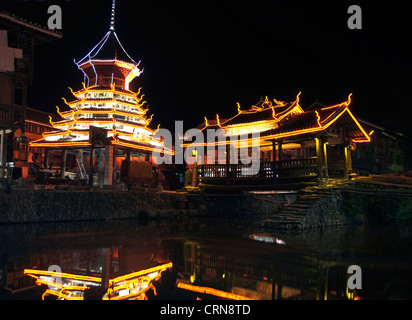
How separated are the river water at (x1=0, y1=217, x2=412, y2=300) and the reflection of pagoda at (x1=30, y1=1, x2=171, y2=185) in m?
10.4

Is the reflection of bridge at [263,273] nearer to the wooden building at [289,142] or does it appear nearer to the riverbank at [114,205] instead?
the riverbank at [114,205]

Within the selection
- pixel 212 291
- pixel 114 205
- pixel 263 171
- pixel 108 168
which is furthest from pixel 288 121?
pixel 212 291

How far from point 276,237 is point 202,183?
11.3 meters

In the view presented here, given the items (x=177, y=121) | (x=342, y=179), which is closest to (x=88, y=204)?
(x=342, y=179)

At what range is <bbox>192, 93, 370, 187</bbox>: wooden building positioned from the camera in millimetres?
17234

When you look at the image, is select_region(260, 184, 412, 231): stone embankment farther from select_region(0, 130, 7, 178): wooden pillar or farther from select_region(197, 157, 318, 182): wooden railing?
select_region(0, 130, 7, 178): wooden pillar

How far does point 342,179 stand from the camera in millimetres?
16938

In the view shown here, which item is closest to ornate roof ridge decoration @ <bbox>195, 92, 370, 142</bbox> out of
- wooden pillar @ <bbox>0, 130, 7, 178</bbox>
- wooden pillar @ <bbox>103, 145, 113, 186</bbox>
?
wooden pillar @ <bbox>103, 145, 113, 186</bbox>

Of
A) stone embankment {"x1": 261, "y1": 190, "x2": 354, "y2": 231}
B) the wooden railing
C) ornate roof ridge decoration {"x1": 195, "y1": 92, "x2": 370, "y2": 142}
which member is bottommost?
stone embankment {"x1": 261, "y1": 190, "x2": 354, "y2": 231}

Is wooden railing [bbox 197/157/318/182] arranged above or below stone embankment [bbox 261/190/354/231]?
above

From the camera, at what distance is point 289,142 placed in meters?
19.7

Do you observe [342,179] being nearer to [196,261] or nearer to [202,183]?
[202,183]

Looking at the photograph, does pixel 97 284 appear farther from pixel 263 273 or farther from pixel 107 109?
pixel 107 109

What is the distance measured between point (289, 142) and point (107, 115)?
12.7 metres
